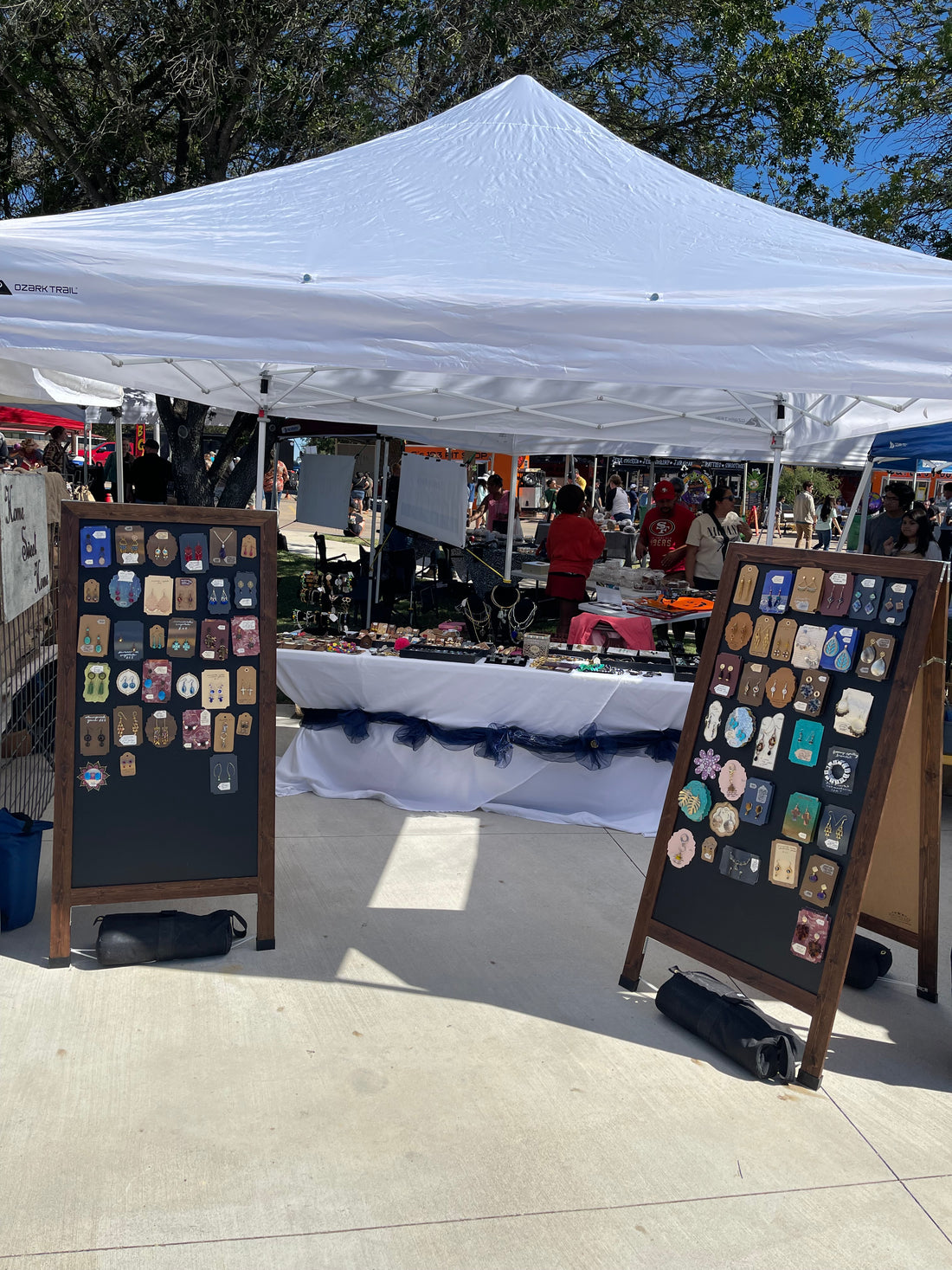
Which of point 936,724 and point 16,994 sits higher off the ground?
point 936,724

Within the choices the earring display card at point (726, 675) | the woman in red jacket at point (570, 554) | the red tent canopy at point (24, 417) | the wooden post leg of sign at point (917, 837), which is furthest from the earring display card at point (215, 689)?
the red tent canopy at point (24, 417)

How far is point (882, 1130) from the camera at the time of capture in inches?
120

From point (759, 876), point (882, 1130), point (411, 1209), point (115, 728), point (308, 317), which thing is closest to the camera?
point (411, 1209)

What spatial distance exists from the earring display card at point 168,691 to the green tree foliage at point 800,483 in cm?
3200

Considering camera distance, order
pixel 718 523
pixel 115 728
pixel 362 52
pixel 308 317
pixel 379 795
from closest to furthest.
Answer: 1. pixel 115 728
2. pixel 308 317
3. pixel 379 795
4. pixel 718 523
5. pixel 362 52

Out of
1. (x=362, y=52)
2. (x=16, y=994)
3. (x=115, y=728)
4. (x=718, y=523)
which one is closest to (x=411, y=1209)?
(x=16, y=994)

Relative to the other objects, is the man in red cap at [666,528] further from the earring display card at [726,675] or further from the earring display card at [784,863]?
the earring display card at [784,863]

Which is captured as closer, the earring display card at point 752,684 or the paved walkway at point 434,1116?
the paved walkway at point 434,1116

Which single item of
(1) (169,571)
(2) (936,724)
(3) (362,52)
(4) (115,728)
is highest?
(3) (362,52)

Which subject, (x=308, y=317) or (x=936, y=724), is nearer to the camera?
(x=936, y=724)

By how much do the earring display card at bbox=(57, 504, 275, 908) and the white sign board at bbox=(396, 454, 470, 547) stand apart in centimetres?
540

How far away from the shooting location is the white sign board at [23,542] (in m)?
4.46

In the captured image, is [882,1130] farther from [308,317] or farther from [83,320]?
[83,320]

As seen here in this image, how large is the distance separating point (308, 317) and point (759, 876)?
2691 millimetres
